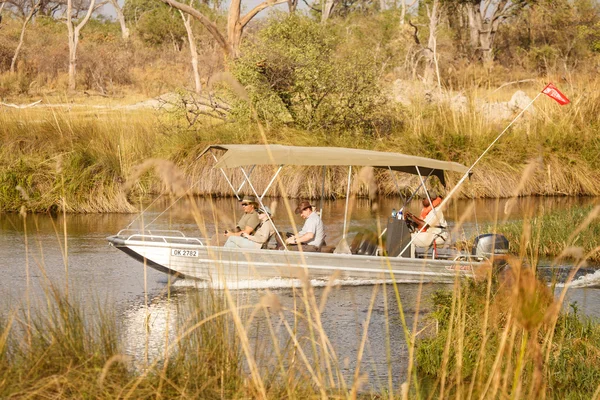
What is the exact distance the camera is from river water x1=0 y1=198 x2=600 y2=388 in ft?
28.2

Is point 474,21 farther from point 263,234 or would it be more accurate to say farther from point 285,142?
point 263,234

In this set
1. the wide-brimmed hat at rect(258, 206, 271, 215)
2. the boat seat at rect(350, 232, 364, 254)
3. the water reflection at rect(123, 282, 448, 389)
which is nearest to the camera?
the water reflection at rect(123, 282, 448, 389)

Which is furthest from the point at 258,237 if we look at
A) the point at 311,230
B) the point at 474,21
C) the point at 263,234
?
the point at 474,21

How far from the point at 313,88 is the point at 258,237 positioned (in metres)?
10.9

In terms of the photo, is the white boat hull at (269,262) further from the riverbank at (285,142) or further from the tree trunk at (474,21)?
the tree trunk at (474,21)

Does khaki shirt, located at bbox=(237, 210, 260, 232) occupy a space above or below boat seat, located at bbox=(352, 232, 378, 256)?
above

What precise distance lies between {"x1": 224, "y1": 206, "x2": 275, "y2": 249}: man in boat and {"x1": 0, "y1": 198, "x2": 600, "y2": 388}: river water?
0.55 m

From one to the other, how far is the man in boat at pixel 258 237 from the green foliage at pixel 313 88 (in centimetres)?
1013

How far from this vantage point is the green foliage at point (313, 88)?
22984 mm

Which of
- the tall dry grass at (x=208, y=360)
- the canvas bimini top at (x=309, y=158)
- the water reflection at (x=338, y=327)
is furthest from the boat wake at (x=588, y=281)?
the tall dry grass at (x=208, y=360)

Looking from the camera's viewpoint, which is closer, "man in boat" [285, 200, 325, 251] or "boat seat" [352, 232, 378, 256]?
"man in boat" [285, 200, 325, 251]

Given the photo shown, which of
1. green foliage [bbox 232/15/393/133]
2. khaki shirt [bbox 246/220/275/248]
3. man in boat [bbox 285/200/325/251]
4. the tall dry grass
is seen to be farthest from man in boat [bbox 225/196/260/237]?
green foliage [bbox 232/15/393/133]

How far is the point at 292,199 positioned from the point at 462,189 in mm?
3965

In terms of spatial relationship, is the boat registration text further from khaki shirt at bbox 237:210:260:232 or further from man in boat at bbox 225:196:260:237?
khaki shirt at bbox 237:210:260:232
